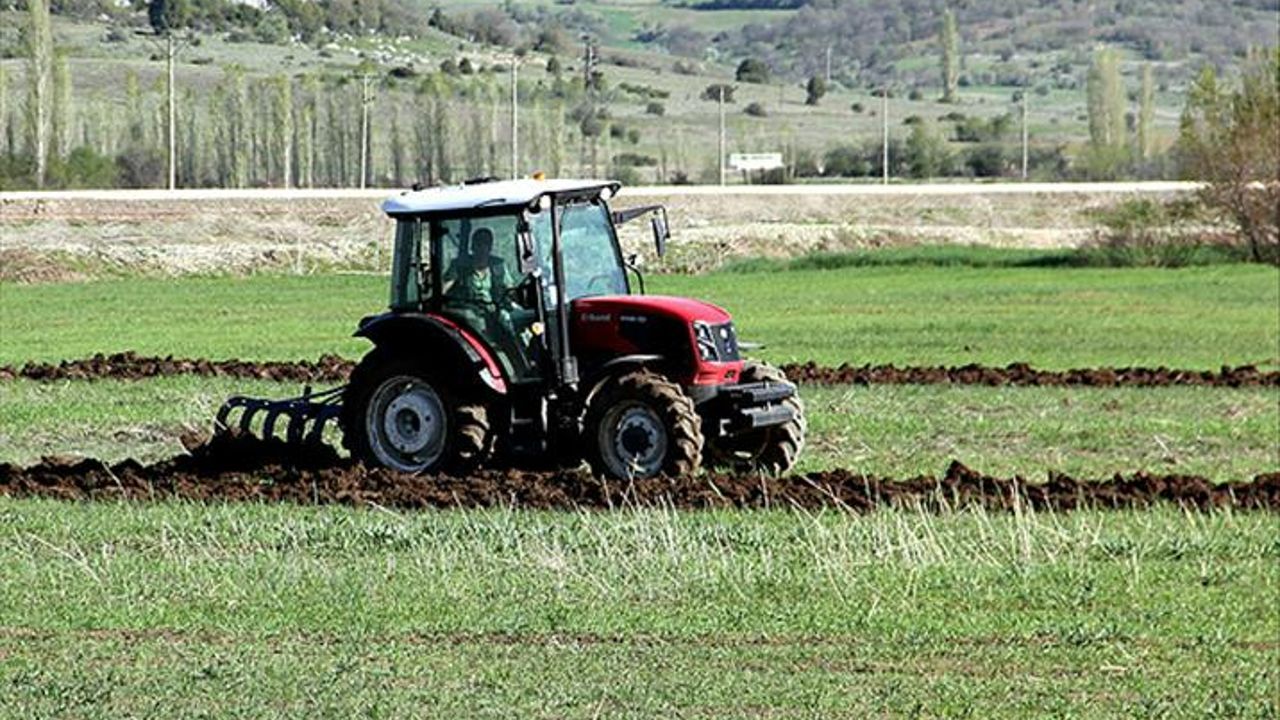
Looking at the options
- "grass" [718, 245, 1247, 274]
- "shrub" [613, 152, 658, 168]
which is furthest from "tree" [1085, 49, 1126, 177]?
"grass" [718, 245, 1247, 274]

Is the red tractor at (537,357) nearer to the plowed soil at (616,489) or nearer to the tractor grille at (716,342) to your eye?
the tractor grille at (716,342)

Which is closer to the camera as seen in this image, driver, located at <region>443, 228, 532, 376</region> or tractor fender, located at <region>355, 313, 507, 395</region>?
tractor fender, located at <region>355, 313, 507, 395</region>

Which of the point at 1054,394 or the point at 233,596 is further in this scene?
the point at 1054,394

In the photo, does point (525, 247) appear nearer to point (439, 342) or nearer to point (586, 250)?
point (586, 250)

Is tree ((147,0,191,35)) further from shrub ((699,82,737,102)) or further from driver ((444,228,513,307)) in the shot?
driver ((444,228,513,307))

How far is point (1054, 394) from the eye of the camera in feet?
92.2

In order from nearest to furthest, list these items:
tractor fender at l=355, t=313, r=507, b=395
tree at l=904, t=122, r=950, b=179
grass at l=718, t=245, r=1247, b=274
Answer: tractor fender at l=355, t=313, r=507, b=395, grass at l=718, t=245, r=1247, b=274, tree at l=904, t=122, r=950, b=179

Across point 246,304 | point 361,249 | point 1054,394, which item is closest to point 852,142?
point 361,249

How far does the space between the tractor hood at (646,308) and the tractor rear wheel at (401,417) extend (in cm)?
122

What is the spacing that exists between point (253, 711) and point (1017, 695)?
3.55m

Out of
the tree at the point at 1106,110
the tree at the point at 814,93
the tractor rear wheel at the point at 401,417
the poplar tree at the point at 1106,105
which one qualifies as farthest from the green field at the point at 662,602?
the tree at the point at 814,93

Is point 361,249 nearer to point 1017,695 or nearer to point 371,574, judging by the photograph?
point 371,574

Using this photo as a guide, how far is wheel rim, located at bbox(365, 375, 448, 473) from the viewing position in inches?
783

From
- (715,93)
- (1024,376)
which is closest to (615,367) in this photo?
(1024,376)
